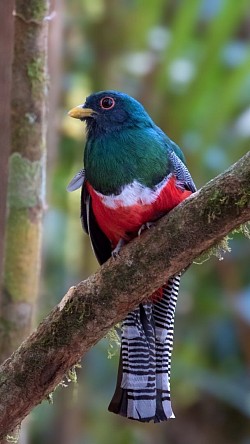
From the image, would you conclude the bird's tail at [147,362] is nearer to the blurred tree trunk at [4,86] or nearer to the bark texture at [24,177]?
the bark texture at [24,177]

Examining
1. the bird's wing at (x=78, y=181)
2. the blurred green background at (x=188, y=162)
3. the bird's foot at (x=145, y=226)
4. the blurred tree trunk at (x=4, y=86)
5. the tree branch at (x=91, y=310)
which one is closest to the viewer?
the tree branch at (x=91, y=310)

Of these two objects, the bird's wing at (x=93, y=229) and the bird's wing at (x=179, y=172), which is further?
the bird's wing at (x=93, y=229)

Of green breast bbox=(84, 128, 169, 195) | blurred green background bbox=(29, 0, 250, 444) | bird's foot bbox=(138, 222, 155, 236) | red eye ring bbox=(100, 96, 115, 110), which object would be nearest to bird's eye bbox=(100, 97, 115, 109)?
red eye ring bbox=(100, 96, 115, 110)

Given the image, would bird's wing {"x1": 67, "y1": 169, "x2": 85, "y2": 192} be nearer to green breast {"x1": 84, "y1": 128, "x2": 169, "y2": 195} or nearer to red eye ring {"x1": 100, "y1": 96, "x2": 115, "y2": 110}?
green breast {"x1": 84, "y1": 128, "x2": 169, "y2": 195}

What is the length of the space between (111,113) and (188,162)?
193cm

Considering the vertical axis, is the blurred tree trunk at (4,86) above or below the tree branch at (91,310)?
above

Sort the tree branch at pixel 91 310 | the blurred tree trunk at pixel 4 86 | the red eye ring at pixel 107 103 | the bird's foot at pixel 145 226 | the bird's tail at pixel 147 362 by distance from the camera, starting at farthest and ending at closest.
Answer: the red eye ring at pixel 107 103 → the bird's tail at pixel 147 362 → the blurred tree trunk at pixel 4 86 → the bird's foot at pixel 145 226 → the tree branch at pixel 91 310

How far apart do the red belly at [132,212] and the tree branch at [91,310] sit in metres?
0.32

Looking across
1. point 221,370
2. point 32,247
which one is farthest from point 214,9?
point 32,247

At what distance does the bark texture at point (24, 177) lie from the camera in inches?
126

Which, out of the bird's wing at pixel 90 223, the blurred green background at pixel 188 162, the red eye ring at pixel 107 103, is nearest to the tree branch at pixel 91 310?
the bird's wing at pixel 90 223

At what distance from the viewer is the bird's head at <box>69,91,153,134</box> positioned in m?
3.23

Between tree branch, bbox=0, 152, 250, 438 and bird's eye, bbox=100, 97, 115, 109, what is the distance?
94 centimetres

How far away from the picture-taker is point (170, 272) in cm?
242
